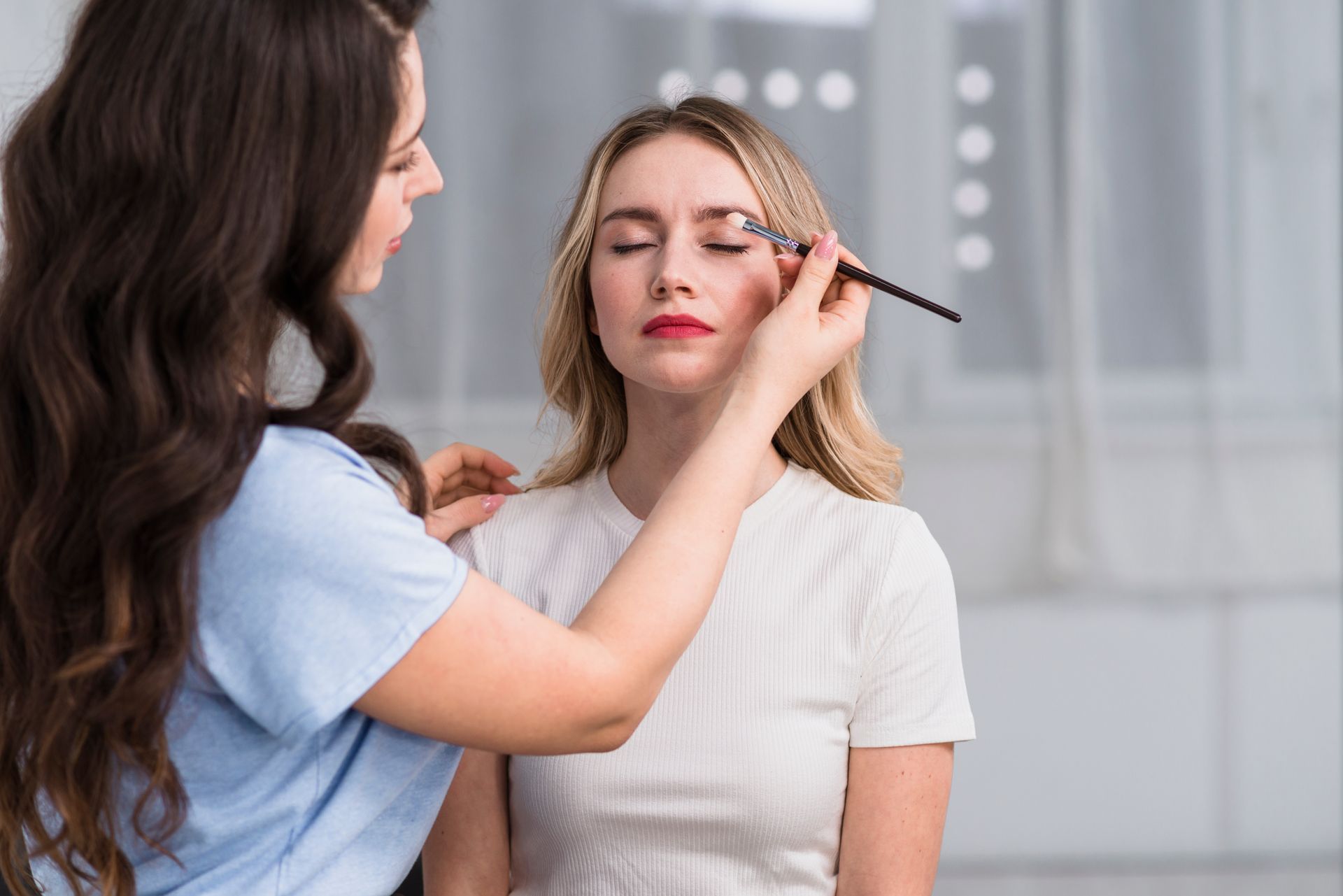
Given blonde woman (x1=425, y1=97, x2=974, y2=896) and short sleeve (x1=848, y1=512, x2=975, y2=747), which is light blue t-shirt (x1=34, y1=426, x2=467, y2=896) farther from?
short sleeve (x1=848, y1=512, x2=975, y2=747)

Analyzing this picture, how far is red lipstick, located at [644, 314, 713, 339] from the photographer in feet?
3.87

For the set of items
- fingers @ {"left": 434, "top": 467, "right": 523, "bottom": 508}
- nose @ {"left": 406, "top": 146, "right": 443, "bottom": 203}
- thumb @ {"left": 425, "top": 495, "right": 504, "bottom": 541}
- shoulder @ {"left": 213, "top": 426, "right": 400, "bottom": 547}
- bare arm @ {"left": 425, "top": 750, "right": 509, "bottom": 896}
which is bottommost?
bare arm @ {"left": 425, "top": 750, "right": 509, "bottom": 896}

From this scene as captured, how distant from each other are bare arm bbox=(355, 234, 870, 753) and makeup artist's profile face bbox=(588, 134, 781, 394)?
0.32 metres

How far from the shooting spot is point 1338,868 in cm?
237

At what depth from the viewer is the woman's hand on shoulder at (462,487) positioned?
1.20 metres

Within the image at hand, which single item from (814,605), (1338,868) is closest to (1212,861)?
(1338,868)

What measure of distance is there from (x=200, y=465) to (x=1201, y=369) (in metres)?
2.08

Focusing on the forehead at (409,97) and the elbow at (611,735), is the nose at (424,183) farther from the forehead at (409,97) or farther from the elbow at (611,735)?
the elbow at (611,735)

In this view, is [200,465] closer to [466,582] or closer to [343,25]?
[466,582]

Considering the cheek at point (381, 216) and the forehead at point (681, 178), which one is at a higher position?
the forehead at point (681, 178)

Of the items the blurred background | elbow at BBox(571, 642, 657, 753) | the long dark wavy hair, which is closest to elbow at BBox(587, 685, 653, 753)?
elbow at BBox(571, 642, 657, 753)

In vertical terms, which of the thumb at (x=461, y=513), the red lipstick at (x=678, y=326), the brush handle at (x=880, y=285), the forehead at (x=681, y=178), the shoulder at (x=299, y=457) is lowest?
the thumb at (x=461, y=513)

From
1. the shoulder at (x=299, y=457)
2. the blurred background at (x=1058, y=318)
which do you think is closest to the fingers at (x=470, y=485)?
the shoulder at (x=299, y=457)

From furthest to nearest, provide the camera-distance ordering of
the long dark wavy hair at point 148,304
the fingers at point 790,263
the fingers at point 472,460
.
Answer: the fingers at point 472,460 → the fingers at point 790,263 → the long dark wavy hair at point 148,304
